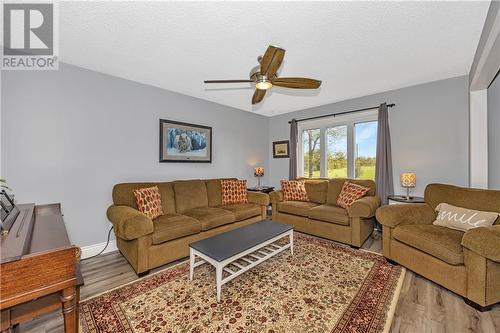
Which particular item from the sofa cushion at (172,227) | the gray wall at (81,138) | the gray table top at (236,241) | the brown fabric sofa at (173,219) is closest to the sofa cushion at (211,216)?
the brown fabric sofa at (173,219)

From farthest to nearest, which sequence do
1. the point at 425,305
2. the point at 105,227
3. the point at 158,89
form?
1. the point at 158,89
2. the point at 105,227
3. the point at 425,305

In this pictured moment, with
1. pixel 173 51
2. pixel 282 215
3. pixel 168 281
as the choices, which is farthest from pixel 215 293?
pixel 173 51

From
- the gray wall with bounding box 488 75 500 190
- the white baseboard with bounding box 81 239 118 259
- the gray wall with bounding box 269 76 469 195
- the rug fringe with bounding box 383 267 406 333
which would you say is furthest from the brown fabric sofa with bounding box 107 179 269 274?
the gray wall with bounding box 488 75 500 190

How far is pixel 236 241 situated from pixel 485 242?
2.09m

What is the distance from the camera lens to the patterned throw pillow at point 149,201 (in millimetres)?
2688

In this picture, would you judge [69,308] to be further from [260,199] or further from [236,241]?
[260,199]

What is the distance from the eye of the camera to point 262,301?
1814 mm

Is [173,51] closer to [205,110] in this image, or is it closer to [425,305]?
[205,110]

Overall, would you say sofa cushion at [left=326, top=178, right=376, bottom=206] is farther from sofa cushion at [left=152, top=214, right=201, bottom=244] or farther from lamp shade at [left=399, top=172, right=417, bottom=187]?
sofa cushion at [left=152, top=214, right=201, bottom=244]

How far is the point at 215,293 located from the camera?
1.93 metres

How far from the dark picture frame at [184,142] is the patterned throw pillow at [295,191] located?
1.63m

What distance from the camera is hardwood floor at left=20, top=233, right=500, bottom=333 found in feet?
5.03

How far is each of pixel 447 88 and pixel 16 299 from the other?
486 cm

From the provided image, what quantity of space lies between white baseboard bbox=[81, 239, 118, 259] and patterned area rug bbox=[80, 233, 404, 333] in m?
1.09
